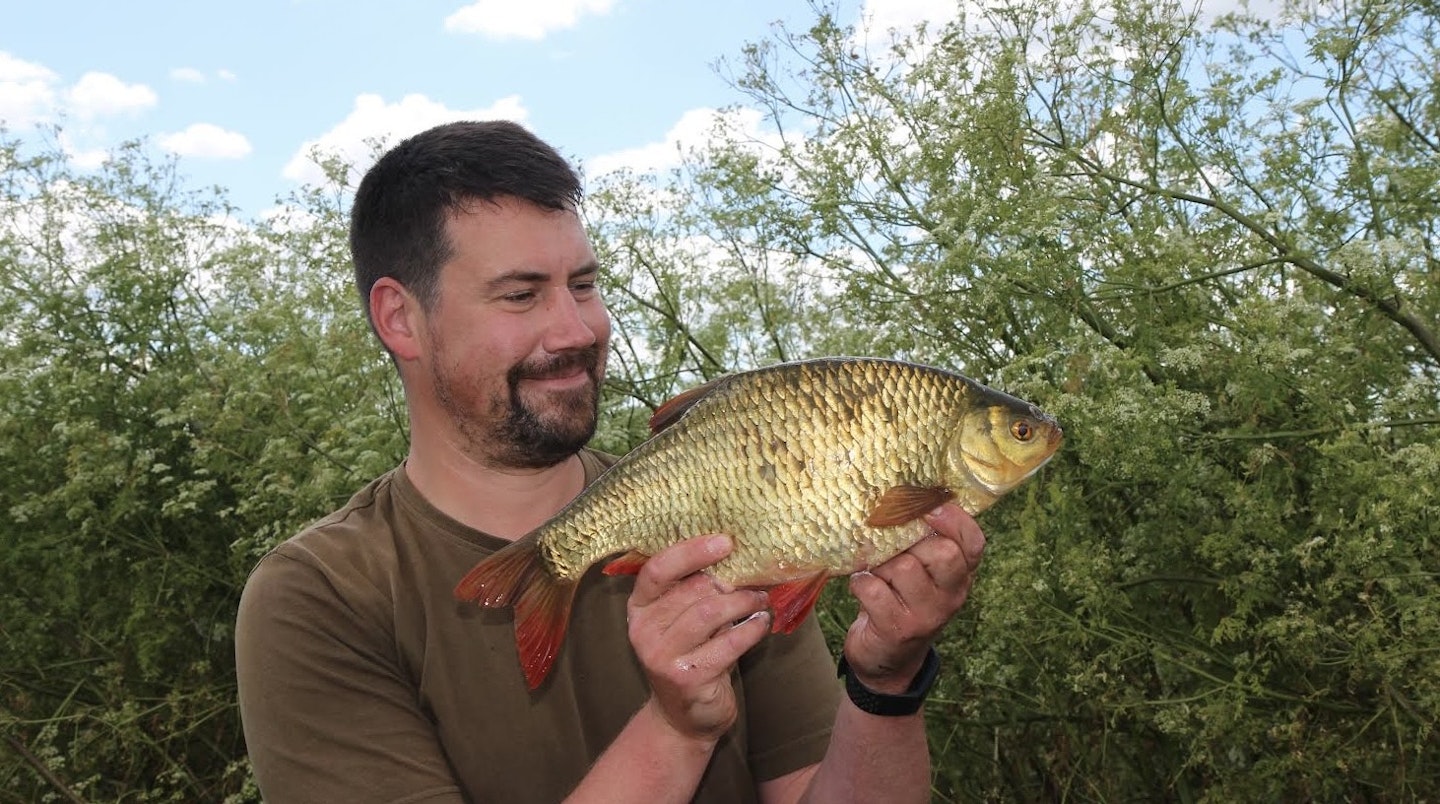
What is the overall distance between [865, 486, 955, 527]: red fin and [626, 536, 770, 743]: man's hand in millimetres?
194

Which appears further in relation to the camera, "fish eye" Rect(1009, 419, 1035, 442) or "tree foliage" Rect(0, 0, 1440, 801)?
"tree foliage" Rect(0, 0, 1440, 801)

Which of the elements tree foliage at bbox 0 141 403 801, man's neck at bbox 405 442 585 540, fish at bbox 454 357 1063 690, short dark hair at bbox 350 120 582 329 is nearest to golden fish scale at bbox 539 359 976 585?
fish at bbox 454 357 1063 690

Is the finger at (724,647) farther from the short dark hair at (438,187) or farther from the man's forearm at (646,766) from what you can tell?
the short dark hair at (438,187)

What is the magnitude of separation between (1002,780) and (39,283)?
473cm

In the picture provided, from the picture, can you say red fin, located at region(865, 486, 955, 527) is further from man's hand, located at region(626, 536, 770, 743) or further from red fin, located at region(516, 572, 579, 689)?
red fin, located at region(516, 572, 579, 689)

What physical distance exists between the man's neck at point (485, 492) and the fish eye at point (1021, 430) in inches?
29.6

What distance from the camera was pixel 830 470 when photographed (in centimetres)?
173

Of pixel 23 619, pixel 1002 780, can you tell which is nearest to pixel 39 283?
pixel 23 619

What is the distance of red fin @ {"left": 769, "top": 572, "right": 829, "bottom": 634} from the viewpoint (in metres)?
1.78

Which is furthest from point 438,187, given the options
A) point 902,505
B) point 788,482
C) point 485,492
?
point 902,505

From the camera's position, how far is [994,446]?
1755mm

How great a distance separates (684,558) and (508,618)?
16.5 inches

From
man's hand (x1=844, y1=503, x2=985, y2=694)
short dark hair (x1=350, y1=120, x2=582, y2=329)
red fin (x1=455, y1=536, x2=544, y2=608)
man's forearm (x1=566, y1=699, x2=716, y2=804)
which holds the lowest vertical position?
man's forearm (x1=566, y1=699, x2=716, y2=804)

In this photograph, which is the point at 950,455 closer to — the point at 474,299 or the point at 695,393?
the point at 695,393
